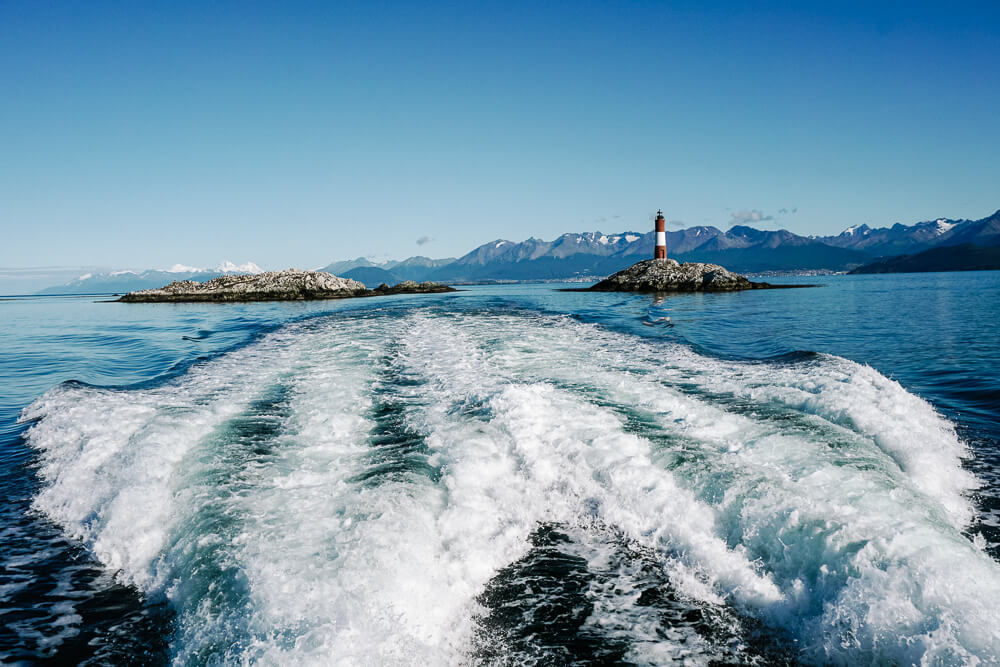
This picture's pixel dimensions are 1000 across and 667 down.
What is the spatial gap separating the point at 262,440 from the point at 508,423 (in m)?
3.55

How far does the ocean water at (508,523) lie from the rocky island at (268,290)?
53145mm

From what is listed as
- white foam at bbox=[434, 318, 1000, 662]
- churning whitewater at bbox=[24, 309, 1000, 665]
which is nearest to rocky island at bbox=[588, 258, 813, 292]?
white foam at bbox=[434, 318, 1000, 662]

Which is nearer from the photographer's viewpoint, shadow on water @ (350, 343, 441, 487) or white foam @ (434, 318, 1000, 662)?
white foam @ (434, 318, 1000, 662)

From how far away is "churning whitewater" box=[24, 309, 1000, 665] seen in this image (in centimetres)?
344

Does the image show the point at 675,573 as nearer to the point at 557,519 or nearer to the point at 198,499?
the point at 557,519

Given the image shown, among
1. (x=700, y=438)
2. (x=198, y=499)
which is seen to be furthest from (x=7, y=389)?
(x=700, y=438)

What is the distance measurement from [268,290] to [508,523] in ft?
208

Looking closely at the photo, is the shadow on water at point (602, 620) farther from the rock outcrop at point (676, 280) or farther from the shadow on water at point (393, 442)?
the rock outcrop at point (676, 280)

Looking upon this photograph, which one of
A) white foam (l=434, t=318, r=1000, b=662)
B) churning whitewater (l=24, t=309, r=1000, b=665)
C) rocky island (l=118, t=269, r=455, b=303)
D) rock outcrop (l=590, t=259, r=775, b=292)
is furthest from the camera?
rock outcrop (l=590, t=259, r=775, b=292)

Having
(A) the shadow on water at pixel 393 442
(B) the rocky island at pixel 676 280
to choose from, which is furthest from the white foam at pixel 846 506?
(B) the rocky island at pixel 676 280

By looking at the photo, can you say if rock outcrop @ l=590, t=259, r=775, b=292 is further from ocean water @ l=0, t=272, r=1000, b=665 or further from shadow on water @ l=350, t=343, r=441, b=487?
shadow on water @ l=350, t=343, r=441, b=487

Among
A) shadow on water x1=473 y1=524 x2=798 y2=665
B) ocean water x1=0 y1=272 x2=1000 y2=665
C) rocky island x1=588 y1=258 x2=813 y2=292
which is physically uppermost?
rocky island x1=588 y1=258 x2=813 y2=292

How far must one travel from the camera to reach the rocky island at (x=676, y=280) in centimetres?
6638

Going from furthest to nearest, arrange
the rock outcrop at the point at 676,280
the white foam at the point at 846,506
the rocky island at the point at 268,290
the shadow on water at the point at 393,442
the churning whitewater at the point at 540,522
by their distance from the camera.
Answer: the rock outcrop at the point at 676,280 → the rocky island at the point at 268,290 → the shadow on water at the point at 393,442 → the churning whitewater at the point at 540,522 → the white foam at the point at 846,506
